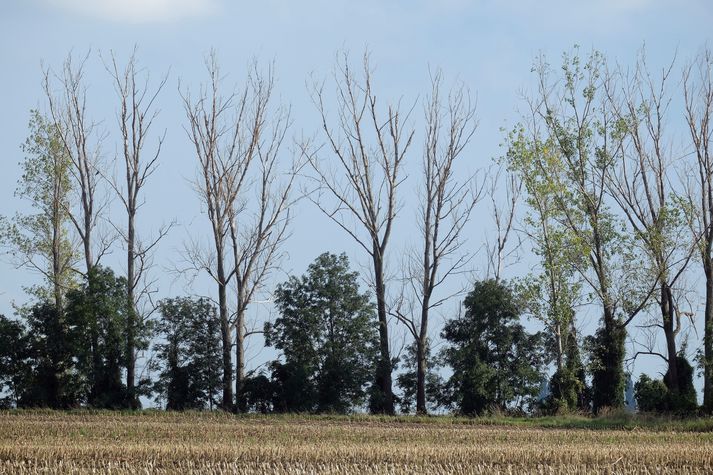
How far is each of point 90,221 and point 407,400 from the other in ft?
40.0

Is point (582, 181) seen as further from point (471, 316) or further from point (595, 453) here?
point (595, 453)

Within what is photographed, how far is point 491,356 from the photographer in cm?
2838

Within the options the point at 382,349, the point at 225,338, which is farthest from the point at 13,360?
the point at 382,349

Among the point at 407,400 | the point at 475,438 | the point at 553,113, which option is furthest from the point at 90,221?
the point at 475,438

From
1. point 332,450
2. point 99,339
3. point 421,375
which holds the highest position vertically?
point 99,339

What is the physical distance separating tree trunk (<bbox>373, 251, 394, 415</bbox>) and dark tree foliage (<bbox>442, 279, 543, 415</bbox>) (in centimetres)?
181

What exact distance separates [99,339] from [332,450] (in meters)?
15.3

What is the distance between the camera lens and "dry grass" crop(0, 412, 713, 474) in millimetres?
14445

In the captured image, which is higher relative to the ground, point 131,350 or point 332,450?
point 131,350

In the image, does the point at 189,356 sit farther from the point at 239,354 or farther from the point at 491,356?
the point at 491,356

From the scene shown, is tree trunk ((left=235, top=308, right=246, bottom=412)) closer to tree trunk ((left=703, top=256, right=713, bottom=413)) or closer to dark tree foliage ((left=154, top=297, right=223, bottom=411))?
dark tree foliage ((left=154, top=297, right=223, bottom=411))

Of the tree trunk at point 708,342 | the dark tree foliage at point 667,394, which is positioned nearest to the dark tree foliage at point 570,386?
the dark tree foliage at point 667,394

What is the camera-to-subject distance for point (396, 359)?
98.6 feet

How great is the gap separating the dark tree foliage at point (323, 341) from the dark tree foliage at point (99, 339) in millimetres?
4614
